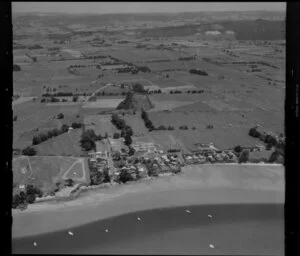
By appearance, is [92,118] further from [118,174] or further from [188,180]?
[188,180]

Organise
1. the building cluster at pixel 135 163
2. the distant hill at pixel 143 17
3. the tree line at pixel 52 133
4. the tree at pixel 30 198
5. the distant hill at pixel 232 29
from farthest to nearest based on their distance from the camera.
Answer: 1. the building cluster at pixel 135 163
2. the tree line at pixel 52 133
3. the tree at pixel 30 198
4. the distant hill at pixel 232 29
5. the distant hill at pixel 143 17

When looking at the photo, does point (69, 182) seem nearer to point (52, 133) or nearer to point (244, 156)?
point (52, 133)

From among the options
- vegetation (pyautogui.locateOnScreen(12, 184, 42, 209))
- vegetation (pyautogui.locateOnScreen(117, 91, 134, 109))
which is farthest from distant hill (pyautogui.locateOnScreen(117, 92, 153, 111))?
vegetation (pyautogui.locateOnScreen(12, 184, 42, 209))

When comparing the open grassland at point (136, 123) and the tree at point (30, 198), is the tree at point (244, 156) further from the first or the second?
the tree at point (30, 198)

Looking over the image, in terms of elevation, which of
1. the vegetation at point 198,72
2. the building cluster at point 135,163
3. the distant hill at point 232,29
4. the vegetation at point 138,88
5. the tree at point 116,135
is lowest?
the building cluster at point 135,163

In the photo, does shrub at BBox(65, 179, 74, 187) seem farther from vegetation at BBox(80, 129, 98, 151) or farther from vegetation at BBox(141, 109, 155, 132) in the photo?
vegetation at BBox(141, 109, 155, 132)

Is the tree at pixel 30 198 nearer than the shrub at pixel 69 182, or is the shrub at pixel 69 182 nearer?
the tree at pixel 30 198

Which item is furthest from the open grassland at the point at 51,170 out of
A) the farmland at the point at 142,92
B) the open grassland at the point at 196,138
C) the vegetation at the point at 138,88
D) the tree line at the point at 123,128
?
the vegetation at the point at 138,88

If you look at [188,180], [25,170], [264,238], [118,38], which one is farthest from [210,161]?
[25,170]
